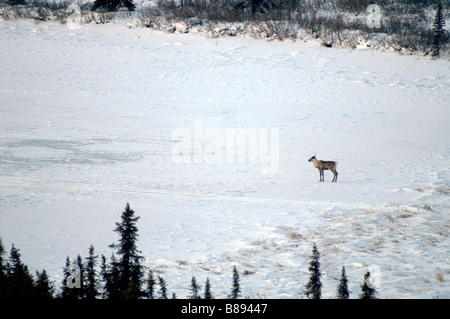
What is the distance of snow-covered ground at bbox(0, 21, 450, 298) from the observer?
33.6ft

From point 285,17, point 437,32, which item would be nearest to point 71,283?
point 437,32

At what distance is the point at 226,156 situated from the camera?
19406mm

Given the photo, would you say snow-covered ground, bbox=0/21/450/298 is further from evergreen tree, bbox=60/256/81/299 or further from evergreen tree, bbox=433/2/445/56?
evergreen tree, bbox=60/256/81/299

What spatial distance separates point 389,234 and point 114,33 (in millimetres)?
28551

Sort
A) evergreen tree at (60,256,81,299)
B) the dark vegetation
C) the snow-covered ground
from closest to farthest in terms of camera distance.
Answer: evergreen tree at (60,256,81,299) < the snow-covered ground < the dark vegetation

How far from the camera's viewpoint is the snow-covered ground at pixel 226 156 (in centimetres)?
1023

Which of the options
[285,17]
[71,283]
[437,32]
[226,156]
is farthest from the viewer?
[285,17]

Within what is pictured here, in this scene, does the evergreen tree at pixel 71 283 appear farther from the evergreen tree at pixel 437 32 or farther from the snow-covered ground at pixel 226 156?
the evergreen tree at pixel 437 32

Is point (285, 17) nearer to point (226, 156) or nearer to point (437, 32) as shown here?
point (437, 32)

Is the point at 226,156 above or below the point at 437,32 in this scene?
below

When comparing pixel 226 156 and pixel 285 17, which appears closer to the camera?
pixel 226 156

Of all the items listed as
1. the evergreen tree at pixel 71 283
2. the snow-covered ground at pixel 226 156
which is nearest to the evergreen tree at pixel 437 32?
the snow-covered ground at pixel 226 156

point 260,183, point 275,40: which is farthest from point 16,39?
point 260,183

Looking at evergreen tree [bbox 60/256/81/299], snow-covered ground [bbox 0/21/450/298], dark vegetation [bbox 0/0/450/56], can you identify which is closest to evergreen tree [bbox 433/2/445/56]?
dark vegetation [bbox 0/0/450/56]
